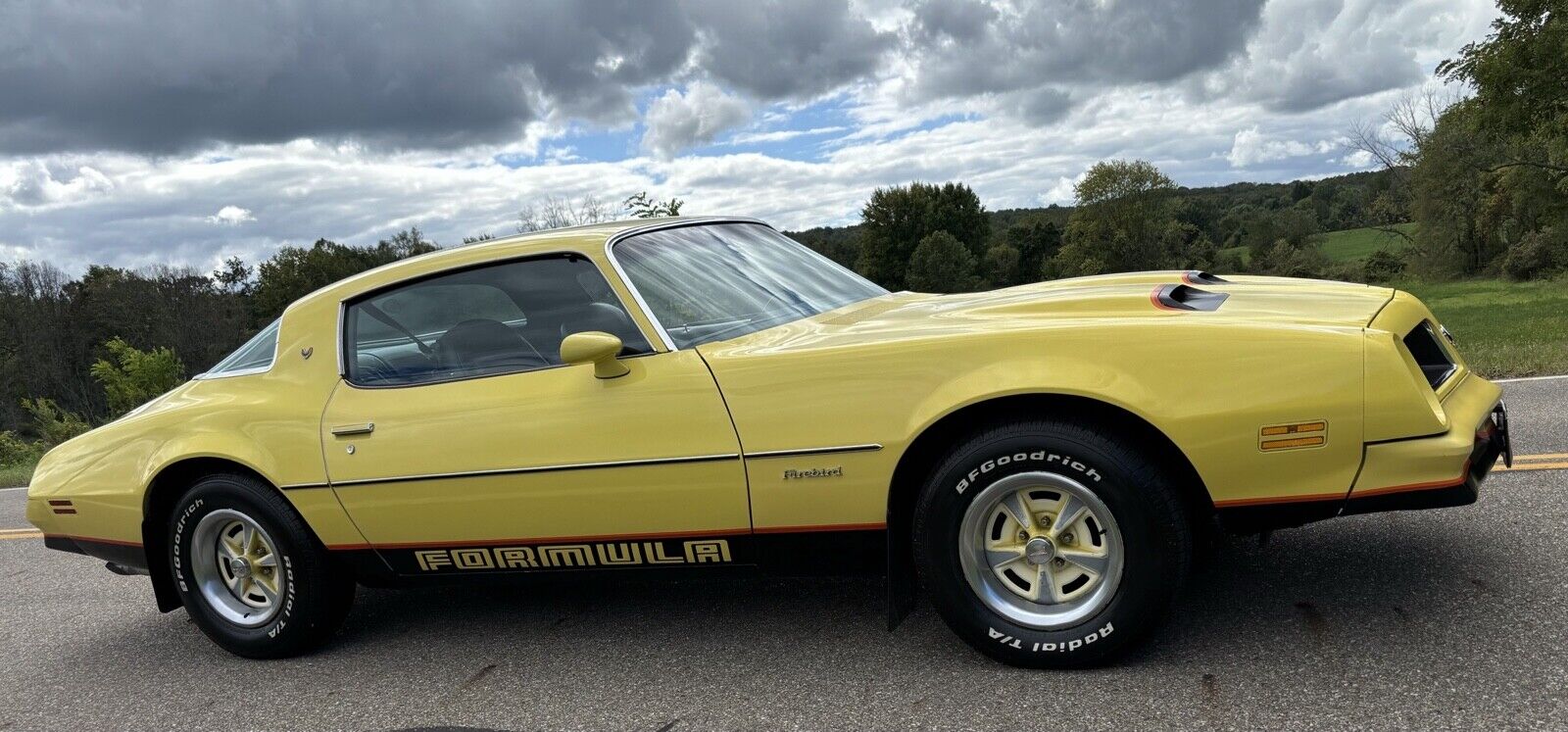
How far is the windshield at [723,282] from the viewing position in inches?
147

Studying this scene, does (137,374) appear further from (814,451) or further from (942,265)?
(942,265)

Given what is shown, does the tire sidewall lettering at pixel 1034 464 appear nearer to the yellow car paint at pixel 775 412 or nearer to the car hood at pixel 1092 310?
the yellow car paint at pixel 775 412

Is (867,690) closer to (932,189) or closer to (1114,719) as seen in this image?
(1114,719)

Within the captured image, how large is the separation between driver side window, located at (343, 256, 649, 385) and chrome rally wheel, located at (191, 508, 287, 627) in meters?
0.85

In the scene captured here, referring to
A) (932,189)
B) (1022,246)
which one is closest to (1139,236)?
(1022,246)

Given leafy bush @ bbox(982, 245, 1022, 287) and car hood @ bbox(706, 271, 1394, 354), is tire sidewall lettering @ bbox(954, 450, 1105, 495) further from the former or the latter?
leafy bush @ bbox(982, 245, 1022, 287)

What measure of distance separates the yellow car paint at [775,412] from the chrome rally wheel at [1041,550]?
0.28 metres

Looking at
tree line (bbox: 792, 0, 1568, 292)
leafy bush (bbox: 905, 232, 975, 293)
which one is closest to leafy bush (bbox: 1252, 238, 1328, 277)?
tree line (bbox: 792, 0, 1568, 292)

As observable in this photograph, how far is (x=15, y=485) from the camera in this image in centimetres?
1094

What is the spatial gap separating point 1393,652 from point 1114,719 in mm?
873

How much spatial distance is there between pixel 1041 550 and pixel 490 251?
2317 millimetres

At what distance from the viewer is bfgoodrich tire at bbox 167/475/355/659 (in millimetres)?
4168

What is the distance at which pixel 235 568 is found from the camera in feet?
14.3

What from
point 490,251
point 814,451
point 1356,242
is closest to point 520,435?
point 490,251
